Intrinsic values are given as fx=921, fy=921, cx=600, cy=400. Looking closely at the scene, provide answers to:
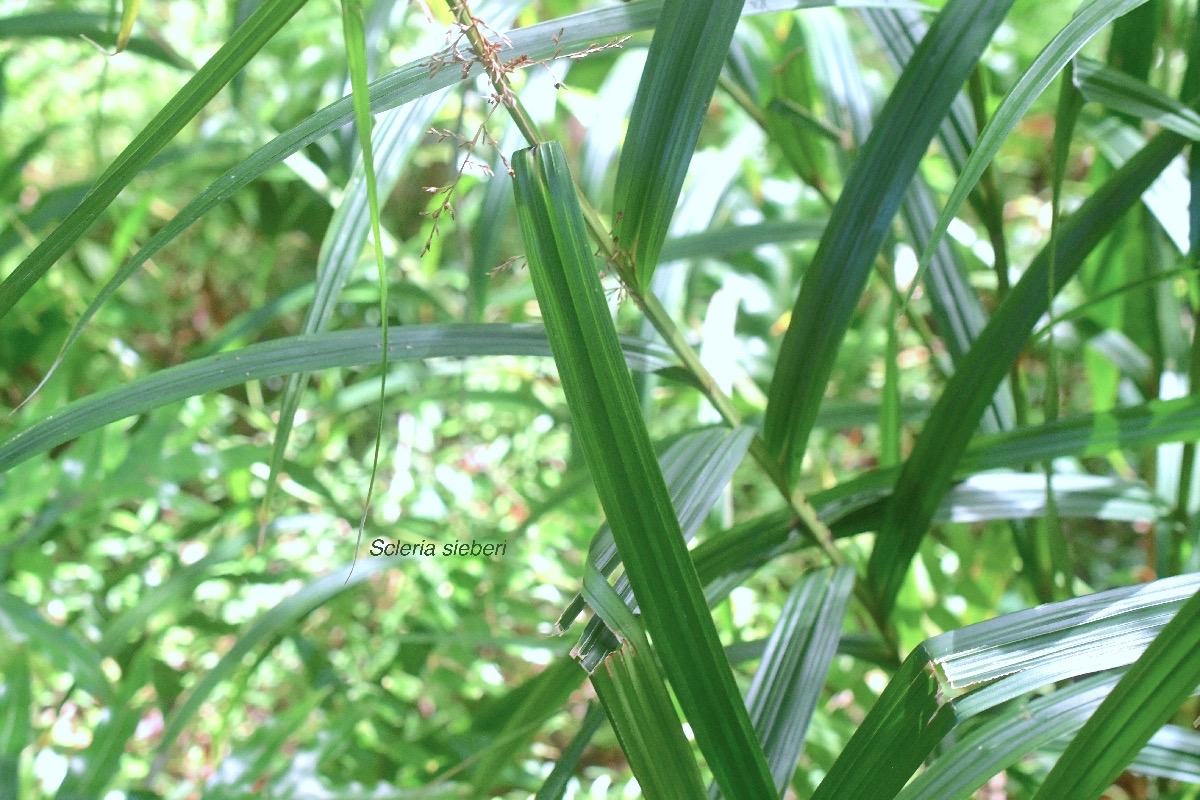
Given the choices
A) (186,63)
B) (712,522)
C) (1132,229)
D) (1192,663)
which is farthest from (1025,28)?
(1192,663)

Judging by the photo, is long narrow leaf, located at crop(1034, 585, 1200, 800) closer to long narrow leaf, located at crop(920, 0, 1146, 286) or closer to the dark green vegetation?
the dark green vegetation

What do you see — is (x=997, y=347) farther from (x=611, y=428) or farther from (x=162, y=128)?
(x=162, y=128)

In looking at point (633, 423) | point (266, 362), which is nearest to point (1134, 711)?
point (633, 423)

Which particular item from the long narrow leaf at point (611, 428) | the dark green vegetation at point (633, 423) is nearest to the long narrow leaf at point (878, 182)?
the dark green vegetation at point (633, 423)

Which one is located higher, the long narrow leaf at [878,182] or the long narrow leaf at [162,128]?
the long narrow leaf at [878,182]

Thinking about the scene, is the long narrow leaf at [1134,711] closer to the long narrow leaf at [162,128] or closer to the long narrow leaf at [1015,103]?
the long narrow leaf at [1015,103]

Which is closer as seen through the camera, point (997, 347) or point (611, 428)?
point (611, 428)

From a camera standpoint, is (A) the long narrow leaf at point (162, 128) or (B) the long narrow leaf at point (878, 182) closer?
(A) the long narrow leaf at point (162, 128)

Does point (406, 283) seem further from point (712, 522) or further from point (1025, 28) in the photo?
point (1025, 28)

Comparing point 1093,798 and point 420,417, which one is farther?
point 420,417
